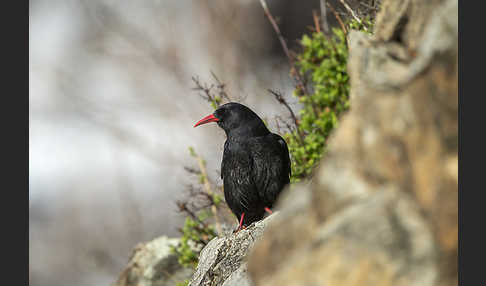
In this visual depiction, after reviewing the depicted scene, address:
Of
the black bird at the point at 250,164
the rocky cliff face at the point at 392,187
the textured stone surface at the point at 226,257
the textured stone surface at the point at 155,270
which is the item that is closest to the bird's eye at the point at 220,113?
the black bird at the point at 250,164

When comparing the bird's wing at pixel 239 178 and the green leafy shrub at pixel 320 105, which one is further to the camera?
the green leafy shrub at pixel 320 105

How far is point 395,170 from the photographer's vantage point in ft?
5.47

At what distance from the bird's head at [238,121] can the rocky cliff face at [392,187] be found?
2.38m

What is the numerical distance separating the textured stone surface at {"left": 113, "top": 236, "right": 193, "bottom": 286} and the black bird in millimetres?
1916

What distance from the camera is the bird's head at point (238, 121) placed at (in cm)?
419

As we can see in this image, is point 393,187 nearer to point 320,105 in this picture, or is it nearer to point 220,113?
point 220,113

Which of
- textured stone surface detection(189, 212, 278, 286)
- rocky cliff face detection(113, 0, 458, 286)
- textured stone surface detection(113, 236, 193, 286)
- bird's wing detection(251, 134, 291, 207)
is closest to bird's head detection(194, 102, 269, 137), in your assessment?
bird's wing detection(251, 134, 291, 207)

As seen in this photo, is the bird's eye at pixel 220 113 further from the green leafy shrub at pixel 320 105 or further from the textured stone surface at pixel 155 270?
the textured stone surface at pixel 155 270

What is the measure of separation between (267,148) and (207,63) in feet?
15.4

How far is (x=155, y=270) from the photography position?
5.86 m

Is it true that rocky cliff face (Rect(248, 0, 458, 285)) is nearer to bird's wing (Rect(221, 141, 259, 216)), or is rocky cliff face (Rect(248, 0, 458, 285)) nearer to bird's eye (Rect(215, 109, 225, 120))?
bird's wing (Rect(221, 141, 259, 216))

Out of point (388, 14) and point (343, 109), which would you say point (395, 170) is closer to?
point (388, 14)

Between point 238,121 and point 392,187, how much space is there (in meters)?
2.64

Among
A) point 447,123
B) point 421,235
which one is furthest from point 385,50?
point 421,235
